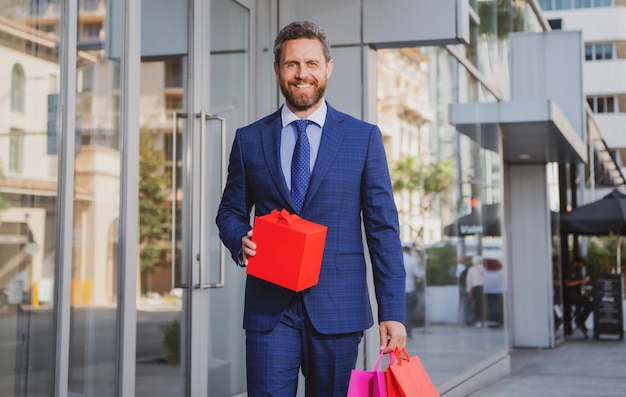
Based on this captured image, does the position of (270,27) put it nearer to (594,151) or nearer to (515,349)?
(515,349)

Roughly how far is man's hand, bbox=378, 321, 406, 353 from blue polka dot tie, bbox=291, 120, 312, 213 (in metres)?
0.48

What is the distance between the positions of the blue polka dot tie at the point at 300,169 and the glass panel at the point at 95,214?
1.81m

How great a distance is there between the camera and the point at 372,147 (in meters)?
3.34

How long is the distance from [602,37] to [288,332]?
58709 mm

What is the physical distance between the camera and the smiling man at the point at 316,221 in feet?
10.4

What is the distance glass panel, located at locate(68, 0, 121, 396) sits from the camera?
4801mm

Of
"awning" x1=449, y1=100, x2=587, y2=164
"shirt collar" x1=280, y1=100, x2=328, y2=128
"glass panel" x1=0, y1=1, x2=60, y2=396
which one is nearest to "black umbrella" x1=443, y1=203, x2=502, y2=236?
"awning" x1=449, y1=100, x2=587, y2=164

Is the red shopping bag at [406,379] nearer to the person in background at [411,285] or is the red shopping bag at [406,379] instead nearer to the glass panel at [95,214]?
the glass panel at [95,214]

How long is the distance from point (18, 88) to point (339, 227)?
190 cm

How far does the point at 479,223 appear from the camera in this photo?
444 inches

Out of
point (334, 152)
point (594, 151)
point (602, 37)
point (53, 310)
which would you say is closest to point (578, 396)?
point (53, 310)

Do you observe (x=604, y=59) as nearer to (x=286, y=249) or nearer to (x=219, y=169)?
(x=219, y=169)

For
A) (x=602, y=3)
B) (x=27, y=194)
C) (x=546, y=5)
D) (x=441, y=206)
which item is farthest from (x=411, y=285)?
(x=602, y=3)

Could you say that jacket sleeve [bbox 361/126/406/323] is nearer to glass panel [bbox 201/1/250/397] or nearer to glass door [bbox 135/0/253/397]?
glass door [bbox 135/0/253/397]
